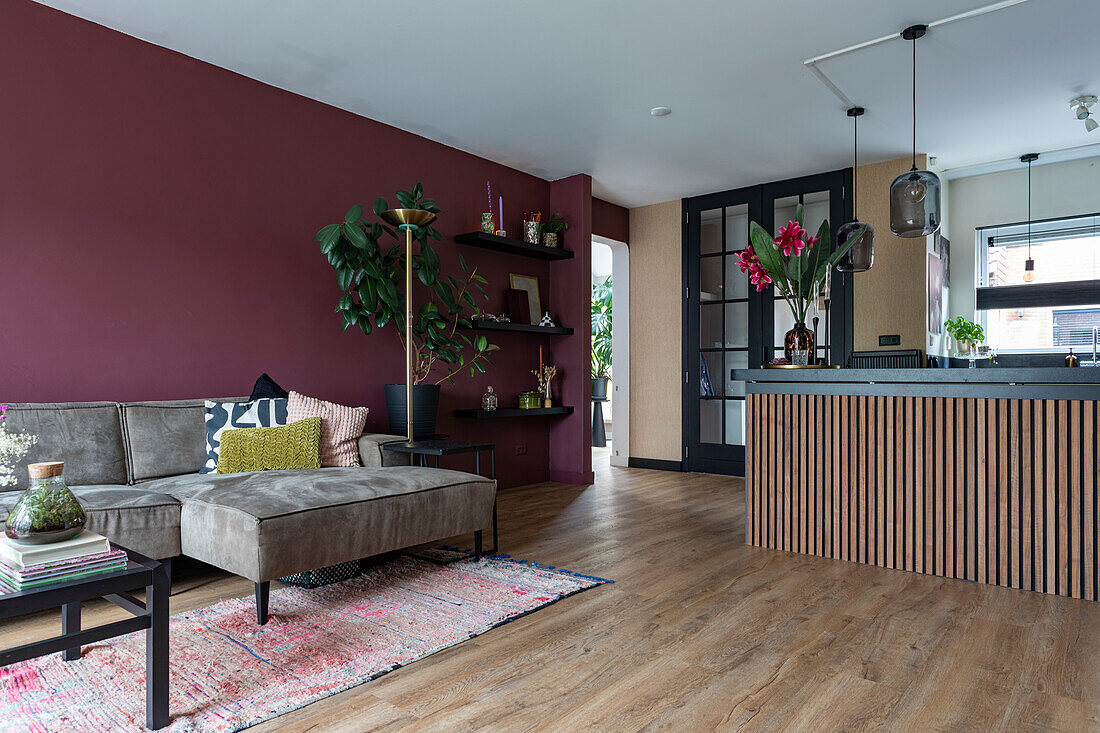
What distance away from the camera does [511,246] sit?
515 cm

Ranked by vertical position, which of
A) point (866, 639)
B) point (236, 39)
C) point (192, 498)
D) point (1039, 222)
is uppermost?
point (236, 39)

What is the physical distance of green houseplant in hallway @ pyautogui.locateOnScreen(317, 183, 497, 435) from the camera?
3.77 m

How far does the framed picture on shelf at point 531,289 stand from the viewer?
→ 546 cm

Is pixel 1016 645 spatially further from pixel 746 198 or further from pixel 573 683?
pixel 746 198

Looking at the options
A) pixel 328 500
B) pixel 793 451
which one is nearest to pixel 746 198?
pixel 793 451

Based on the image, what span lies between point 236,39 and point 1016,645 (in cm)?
412

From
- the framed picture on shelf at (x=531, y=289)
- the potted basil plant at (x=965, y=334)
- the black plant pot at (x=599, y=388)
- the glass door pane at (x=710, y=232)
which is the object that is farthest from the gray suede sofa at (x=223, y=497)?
the black plant pot at (x=599, y=388)

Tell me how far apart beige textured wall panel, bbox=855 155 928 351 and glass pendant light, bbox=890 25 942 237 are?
6.72ft

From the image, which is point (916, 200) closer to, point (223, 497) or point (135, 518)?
point (223, 497)

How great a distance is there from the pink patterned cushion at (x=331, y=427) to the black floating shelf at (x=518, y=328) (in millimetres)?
1523

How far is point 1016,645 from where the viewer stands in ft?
7.13

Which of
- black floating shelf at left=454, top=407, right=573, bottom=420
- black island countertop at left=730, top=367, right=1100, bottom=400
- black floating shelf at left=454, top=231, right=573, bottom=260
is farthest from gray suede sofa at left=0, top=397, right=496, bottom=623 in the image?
black floating shelf at left=454, top=231, right=573, bottom=260

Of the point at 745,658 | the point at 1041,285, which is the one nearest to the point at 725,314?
the point at 1041,285

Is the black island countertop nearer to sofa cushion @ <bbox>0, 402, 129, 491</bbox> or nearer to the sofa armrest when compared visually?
the sofa armrest
